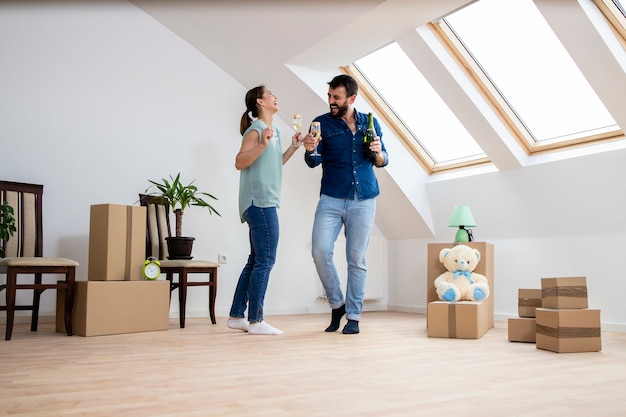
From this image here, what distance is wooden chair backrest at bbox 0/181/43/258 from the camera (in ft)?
12.1

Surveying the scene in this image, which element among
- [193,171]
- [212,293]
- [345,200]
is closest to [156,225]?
[212,293]

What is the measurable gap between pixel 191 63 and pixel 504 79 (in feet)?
7.93

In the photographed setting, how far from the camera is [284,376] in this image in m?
2.05

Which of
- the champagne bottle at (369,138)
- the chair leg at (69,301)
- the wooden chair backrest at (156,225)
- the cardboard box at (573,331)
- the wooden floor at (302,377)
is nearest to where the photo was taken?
the wooden floor at (302,377)

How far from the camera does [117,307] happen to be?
11.2 ft

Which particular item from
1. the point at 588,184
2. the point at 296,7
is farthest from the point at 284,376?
the point at 588,184

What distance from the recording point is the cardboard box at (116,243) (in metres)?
3.50

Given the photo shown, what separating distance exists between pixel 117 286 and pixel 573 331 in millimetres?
2377

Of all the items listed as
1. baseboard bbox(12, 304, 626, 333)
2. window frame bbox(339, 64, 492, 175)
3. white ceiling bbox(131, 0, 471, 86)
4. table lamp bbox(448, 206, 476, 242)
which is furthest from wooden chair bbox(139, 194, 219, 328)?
window frame bbox(339, 64, 492, 175)

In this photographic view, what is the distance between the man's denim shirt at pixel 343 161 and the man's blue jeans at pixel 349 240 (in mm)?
61

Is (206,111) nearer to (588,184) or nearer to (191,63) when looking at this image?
(191,63)

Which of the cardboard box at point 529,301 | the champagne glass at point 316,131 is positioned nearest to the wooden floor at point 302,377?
the cardboard box at point 529,301

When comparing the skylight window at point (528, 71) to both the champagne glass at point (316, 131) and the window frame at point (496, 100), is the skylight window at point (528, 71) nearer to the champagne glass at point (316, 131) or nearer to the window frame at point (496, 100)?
the window frame at point (496, 100)

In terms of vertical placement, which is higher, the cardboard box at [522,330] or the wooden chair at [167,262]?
the wooden chair at [167,262]
